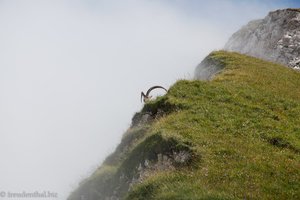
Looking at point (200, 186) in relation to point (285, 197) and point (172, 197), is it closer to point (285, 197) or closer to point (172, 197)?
point (172, 197)

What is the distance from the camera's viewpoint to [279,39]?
256 feet

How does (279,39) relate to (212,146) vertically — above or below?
above

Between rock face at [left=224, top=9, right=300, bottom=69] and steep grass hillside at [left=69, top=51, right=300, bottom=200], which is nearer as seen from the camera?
steep grass hillside at [left=69, top=51, right=300, bottom=200]

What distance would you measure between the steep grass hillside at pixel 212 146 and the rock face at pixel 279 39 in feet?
93.3

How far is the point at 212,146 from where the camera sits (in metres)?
27.5

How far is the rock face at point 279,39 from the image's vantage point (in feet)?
241

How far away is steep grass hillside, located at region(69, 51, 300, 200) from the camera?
2334cm

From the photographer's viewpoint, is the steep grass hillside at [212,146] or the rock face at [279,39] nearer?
the steep grass hillside at [212,146]

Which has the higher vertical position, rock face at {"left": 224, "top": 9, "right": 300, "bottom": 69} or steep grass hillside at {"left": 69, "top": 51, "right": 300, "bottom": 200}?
rock face at {"left": 224, "top": 9, "right": 300, "bottom": 69}

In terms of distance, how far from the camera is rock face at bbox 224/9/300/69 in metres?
73.6

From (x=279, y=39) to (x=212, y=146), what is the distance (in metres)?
54.3

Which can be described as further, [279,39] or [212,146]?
[279,39]

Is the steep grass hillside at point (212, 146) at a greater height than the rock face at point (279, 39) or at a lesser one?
lesser

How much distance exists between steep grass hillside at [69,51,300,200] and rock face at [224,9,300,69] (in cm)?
2842
